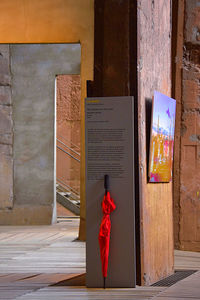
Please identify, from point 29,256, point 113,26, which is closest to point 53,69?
point 29,256

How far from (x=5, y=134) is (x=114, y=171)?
8937mm

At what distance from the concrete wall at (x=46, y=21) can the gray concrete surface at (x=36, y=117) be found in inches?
139

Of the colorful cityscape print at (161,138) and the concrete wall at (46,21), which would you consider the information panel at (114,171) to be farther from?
the concrete wall at (46,21)

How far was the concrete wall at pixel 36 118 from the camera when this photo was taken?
14602 millimetres

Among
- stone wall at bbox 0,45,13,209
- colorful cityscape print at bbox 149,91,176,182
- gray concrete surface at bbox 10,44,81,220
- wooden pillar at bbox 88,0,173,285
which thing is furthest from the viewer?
gray concrete surface at bbox 10,44,81,220

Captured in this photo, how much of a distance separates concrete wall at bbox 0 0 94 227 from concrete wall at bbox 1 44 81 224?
3.54 meters

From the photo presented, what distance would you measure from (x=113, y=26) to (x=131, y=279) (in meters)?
2.49

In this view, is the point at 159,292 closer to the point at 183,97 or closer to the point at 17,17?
the point at 183,97

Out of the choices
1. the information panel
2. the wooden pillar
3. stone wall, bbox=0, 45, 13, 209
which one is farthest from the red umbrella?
stone wall, bbox=0, 45, 13, 209

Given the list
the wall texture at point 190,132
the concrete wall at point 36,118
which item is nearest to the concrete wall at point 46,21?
the wall texture at point 190,132

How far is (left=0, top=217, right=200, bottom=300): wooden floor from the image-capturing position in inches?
222

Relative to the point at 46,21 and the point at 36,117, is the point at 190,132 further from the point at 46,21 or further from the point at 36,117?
the point at 36,117

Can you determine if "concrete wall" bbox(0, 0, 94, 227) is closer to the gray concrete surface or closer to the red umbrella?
the gray concrete surface

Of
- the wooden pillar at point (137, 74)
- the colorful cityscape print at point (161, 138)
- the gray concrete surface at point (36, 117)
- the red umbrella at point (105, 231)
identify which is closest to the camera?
the red umbrella at point (105, 231)
